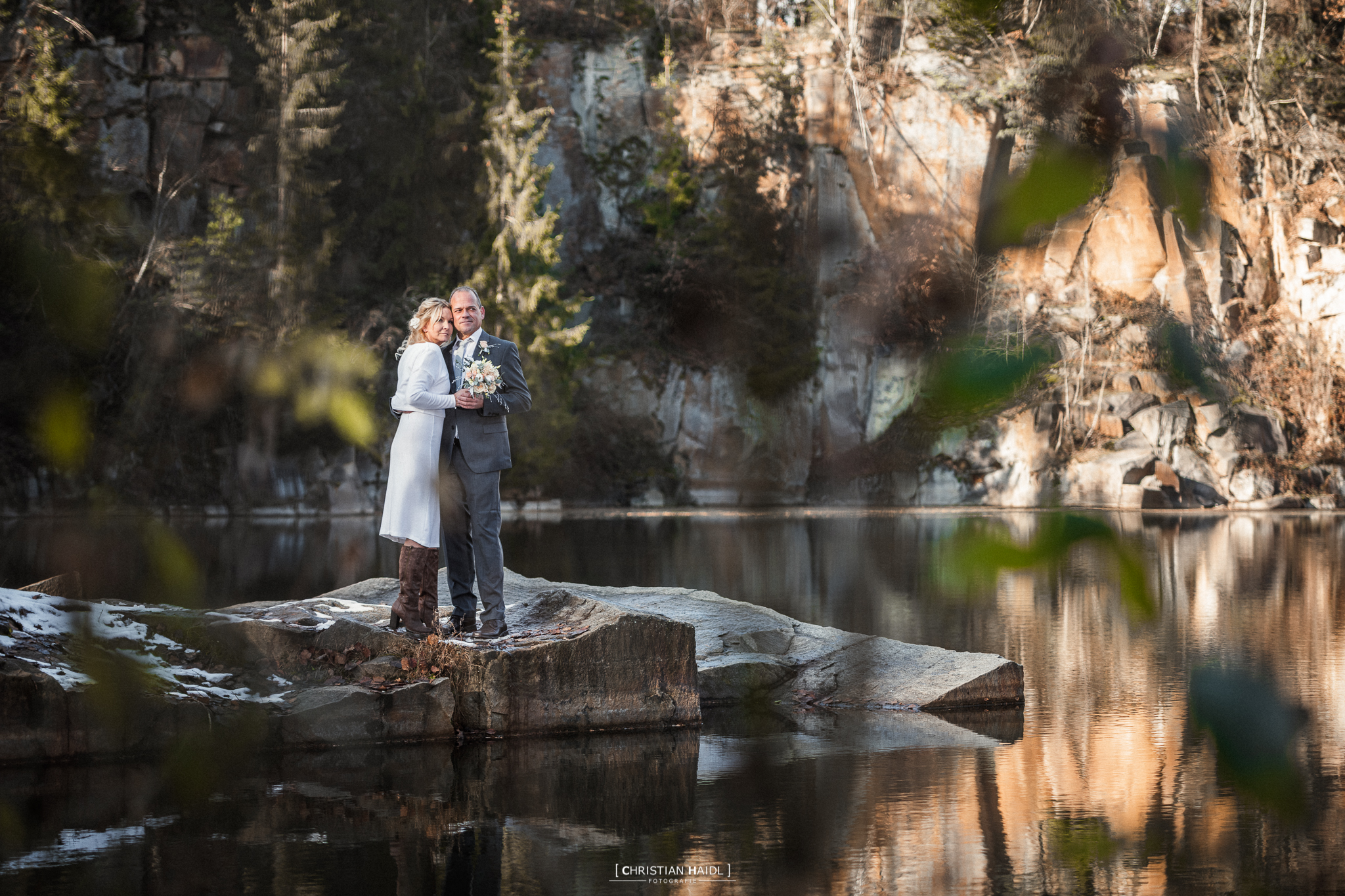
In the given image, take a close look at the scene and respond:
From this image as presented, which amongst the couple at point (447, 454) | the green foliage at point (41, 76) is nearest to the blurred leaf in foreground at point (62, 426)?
the couple at point (447, 454)

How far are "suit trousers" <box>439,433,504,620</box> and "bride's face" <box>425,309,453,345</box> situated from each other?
1.73ft

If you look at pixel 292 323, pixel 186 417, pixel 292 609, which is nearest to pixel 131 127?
pixel 292 323

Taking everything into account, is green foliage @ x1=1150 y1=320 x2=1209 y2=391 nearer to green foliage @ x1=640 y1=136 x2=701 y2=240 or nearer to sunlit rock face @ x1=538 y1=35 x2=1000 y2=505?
sunlit rock face @ x1=538 y1=35 x2=1000 y2=505

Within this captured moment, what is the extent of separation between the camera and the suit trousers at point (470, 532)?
6477mm

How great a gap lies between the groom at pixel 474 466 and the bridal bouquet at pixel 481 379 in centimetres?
5

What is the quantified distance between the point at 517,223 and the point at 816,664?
84.3 ft

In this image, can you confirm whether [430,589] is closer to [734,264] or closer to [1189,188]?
[1189,188]

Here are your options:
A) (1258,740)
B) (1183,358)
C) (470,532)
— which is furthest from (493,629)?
(1183,358)

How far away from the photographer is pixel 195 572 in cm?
241

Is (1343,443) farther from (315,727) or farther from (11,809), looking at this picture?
(11,809)

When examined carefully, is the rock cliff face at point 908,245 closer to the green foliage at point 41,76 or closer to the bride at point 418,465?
the green foliage at point 41,76

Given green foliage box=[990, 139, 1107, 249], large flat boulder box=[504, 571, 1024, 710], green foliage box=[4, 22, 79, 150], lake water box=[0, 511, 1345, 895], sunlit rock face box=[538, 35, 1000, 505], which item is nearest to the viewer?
green foliage box=[990, 139, 1107, 249]

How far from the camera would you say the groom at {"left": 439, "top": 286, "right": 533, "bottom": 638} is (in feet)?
20.5

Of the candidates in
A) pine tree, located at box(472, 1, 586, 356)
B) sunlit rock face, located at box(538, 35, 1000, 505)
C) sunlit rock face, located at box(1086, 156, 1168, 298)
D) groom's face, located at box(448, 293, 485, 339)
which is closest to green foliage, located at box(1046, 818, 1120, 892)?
sunlit rock face, located at box(1086, 156, 1168, 298)
